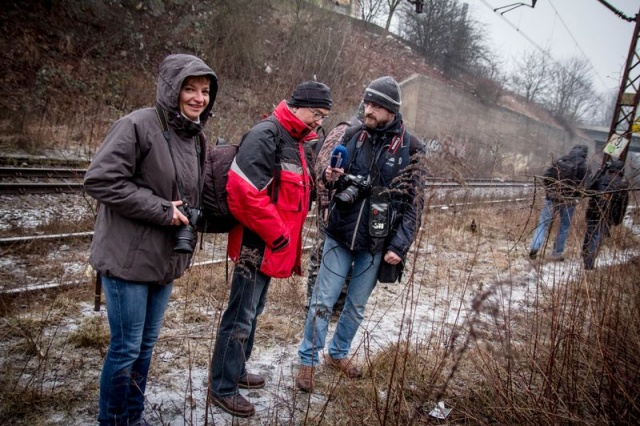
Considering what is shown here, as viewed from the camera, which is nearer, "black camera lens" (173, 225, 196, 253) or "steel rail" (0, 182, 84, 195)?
"black camera lens" (173, 225, 196, 253)

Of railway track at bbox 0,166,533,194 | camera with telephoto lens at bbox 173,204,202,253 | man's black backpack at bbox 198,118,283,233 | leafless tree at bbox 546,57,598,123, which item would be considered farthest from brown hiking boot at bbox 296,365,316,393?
leafless tree at bbox 546,57,598,123

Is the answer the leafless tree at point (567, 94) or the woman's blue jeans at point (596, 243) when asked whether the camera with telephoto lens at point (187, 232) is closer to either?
the woman's blue jeans at point (596, 243)

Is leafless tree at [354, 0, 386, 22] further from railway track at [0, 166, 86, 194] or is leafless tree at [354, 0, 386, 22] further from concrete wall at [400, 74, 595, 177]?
railway track at [0, 166, 86, 194]

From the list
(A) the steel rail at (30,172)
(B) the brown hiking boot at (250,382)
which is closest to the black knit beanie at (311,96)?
(B) the brown hiking boot at (250,382)

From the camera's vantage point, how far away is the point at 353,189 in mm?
3070

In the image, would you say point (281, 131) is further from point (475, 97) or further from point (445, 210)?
point (475, 97)

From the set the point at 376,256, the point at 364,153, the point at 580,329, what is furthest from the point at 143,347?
the point at 580,329

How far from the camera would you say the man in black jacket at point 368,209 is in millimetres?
3131

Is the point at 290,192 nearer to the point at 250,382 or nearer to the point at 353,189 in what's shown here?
the point at 353,189

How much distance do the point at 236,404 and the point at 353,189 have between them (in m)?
1.63

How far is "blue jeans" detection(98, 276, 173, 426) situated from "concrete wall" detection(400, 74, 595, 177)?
59.7 feet

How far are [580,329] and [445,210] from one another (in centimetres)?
710

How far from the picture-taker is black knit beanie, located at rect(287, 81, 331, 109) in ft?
9.01

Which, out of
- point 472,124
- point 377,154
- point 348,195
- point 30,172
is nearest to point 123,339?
point 348,195
